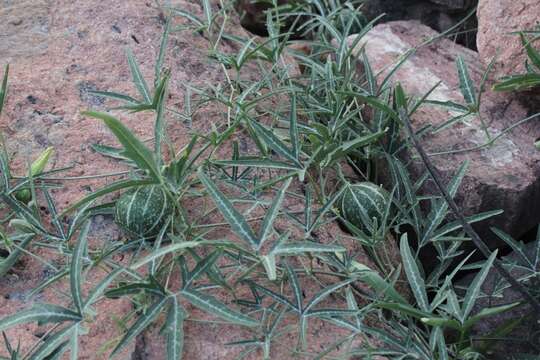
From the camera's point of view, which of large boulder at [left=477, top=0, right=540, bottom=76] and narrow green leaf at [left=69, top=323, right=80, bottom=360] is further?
large boulder at [left=477, top=0, right=540, bottom=76]

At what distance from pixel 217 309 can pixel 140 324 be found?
0.16 m

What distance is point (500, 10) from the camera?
94.0 inches

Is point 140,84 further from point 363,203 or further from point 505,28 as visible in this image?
point 505,28

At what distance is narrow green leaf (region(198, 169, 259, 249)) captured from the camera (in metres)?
1.47

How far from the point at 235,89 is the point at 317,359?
980mm

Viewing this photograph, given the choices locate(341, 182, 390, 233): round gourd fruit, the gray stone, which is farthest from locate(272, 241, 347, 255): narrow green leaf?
the gray stone

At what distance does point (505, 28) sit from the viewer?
2.36 metres

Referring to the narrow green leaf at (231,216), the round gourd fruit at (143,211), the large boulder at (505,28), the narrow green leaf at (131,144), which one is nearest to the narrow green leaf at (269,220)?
the narrow green leaf at (231,216)

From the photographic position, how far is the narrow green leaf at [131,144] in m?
1.29

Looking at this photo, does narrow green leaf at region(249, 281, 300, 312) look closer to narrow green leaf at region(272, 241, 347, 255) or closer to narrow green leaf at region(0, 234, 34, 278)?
narrow green leaf at region(272, 241, 347, 255)

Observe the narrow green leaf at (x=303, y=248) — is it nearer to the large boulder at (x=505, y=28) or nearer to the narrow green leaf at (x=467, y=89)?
the narrow green leaf at (x=467, y=89)

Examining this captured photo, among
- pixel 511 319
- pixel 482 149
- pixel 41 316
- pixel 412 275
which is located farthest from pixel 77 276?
pixel 482 149

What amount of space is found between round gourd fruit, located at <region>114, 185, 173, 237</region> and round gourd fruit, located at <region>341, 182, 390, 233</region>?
19.3 inches

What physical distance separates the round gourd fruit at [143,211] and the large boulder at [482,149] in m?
0.80
